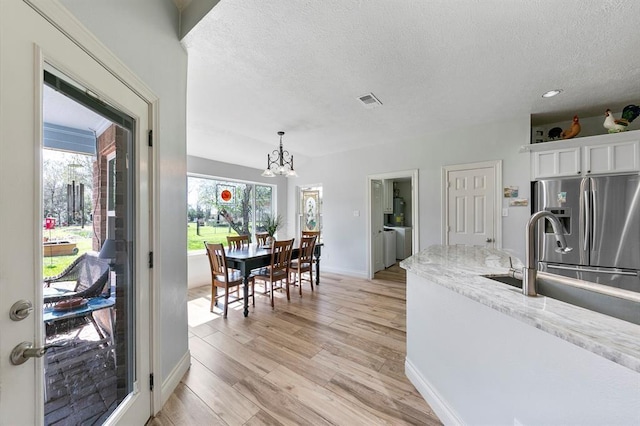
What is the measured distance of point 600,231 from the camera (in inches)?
104

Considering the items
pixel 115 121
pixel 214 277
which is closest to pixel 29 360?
pixel 115 121

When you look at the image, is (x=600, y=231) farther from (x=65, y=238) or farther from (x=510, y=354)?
(x=65, y=238)

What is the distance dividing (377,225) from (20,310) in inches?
186

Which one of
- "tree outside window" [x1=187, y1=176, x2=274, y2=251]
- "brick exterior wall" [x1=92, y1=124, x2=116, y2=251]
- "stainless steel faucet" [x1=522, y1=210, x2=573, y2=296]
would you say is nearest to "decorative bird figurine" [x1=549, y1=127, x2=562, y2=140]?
"stainless steel faucet" [x1=522, y1=210, x2=573, y2=296]

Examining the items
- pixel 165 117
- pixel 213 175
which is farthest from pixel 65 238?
pixel 213 175

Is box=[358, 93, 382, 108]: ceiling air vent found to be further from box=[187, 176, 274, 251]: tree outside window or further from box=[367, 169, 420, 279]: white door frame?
box=[187, 176, 274, 251]: tree outside window

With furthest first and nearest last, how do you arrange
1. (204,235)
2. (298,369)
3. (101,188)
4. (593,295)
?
(204,235)
(298,369)
(101,188)
(593,295)

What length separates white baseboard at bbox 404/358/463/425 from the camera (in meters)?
1.38

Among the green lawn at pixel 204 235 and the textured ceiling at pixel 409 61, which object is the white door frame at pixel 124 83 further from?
the green lawn at pixel 204 235

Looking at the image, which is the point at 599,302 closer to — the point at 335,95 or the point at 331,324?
the point at 331,324

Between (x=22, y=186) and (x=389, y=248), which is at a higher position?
(x=22, y=186)

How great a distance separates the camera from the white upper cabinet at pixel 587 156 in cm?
256

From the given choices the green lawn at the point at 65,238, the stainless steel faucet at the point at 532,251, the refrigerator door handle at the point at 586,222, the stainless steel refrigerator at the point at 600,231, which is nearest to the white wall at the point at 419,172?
the stainless steel refrigerator at the point at 600,231

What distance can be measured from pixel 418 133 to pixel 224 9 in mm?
3255
